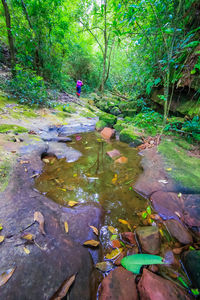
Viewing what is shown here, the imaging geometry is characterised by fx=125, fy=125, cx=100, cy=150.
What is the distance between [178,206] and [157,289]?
1.06 meters

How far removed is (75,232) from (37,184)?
96 centimetres

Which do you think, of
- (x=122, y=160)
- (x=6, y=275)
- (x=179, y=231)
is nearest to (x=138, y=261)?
(x=179, y=231)

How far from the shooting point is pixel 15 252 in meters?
0.97

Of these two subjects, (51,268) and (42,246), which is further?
(42,246)

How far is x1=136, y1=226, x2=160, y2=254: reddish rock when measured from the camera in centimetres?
124

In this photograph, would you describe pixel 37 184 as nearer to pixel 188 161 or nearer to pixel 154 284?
pixel 154 284

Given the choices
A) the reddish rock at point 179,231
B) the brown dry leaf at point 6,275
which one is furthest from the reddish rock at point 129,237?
the brown dry leaf at point 6,275

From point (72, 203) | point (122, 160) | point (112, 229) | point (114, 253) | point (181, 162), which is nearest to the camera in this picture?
point (114, 253)

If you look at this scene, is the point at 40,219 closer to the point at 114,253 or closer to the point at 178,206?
the point at 114,253

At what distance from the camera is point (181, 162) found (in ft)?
8.55

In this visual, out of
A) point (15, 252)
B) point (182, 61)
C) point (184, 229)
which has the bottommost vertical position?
point (184, 229)

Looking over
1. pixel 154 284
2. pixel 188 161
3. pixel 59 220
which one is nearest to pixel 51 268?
pixel 59 220

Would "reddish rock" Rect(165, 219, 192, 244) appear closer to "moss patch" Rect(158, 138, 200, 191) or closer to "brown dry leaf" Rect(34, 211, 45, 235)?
"moss patch" Rect(158, 138, 200, 191)

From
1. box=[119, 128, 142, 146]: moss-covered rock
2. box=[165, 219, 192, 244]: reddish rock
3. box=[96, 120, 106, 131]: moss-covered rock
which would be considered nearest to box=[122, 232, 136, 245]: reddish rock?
box=[165, 219, 192, 244]: reddish rock
